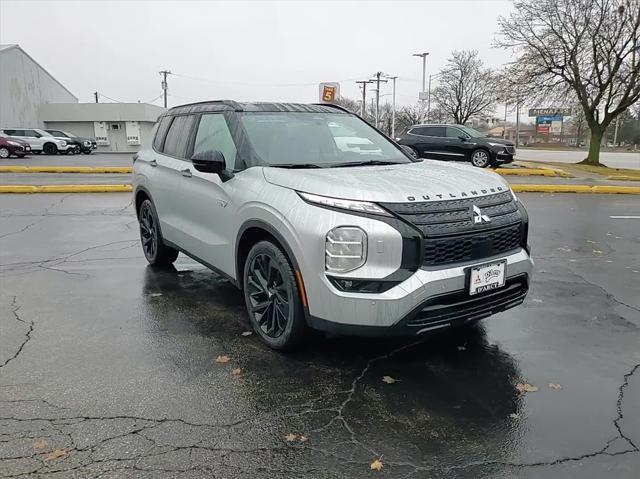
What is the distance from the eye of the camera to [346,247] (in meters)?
3.24

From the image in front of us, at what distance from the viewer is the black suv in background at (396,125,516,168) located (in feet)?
63.8

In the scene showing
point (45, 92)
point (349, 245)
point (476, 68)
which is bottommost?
point (349, 245)

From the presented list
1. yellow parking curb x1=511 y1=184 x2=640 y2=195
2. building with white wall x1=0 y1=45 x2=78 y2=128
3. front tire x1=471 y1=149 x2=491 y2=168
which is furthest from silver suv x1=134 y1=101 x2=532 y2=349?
building with white wall x1=0 y1=45 x2=78 y2=128

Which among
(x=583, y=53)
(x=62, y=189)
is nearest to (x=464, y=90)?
(x=583, y=53)

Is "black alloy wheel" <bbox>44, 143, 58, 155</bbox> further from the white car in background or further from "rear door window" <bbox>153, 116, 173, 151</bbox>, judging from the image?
"rear door window" <bbox>153, 116, 173, 151</bbox>

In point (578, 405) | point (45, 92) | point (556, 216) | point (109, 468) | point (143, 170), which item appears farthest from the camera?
point (45, 92)

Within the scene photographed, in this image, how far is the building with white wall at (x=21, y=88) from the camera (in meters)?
38.7

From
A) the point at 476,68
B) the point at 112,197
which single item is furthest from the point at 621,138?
the point at 112,197

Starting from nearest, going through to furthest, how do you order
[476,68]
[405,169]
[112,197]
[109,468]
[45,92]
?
[109,468] < [405,169] < [112,197] < [45,92] < [476,68]

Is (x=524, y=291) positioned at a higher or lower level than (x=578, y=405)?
higher

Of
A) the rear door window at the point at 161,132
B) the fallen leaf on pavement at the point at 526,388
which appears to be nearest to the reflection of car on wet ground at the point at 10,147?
the rear door window at the point at 161,132

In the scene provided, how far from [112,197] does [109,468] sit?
10.7 m

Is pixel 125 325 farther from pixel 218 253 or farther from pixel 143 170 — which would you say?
pixel 143 170

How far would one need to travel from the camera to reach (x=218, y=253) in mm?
4480
